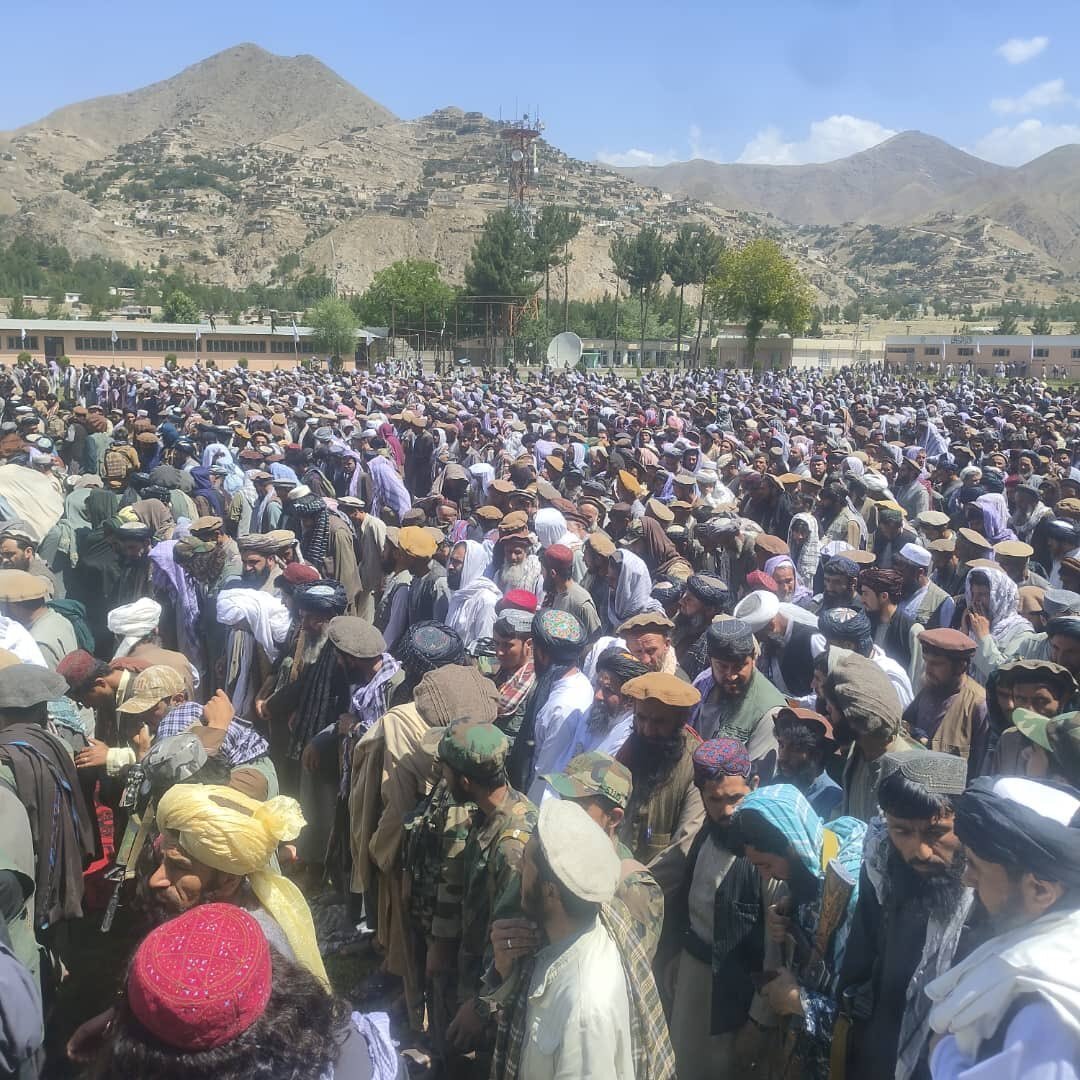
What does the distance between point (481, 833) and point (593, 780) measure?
0.45 meters

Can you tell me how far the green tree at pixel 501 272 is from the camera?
182 feet

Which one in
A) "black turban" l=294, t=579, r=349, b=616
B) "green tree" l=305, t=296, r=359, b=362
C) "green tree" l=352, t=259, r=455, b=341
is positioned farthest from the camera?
"green tree" l=352, t=259, r=455, b=341

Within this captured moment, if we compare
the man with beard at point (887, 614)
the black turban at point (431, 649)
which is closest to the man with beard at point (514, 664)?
the black turban at point (431, 649)

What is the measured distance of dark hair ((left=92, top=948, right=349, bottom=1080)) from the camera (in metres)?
1.55

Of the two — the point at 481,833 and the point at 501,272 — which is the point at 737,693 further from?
the point at 501,272

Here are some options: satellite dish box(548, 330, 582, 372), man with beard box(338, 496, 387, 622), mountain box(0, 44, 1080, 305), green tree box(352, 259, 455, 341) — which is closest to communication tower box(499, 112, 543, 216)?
mountain box(0, 44, 1080, 305)

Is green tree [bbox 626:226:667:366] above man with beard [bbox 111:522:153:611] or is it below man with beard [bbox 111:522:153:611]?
above

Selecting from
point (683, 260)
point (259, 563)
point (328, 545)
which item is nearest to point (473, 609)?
point (259, 563)

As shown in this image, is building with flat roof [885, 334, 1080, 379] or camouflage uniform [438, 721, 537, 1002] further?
building with flat roof [885, 334, 1080, 379]

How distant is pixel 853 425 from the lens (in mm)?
16969

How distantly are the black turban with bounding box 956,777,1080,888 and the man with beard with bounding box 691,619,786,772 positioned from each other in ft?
5.20

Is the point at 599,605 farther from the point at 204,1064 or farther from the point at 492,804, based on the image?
the point at 204,1064

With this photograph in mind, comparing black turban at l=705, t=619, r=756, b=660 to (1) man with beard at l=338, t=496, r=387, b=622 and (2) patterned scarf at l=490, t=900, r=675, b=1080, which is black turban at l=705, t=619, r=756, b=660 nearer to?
(2) patterned scarf at l=490, t=900, r=675, b=1080

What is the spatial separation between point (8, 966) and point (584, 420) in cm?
1581
